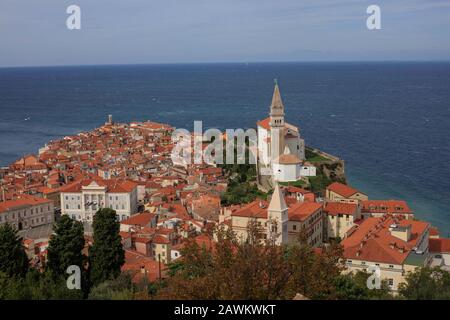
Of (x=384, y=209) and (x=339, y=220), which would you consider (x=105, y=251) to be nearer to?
(x=339, y=220)

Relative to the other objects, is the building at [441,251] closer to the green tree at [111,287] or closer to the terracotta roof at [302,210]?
the terracotta roof at [302,210]

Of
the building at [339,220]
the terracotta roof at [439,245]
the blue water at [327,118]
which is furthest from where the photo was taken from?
the blue water at [327,118]

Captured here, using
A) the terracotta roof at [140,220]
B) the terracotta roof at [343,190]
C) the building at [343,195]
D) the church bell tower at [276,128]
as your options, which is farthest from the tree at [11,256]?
the church bell tower at [276,128]

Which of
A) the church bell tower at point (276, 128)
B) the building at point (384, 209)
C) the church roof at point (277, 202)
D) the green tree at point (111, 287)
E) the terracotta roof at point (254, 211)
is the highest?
the church bell tower at point (276, 128)

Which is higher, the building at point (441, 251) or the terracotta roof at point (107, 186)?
the terracotta roof at point (107, 186)

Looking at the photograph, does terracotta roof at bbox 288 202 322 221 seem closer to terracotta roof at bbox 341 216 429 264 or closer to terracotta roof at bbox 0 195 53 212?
terracotta roof at bbox 341 216 429 264

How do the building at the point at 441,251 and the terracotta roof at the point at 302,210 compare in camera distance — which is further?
the terracotta roof at the point at 302,210

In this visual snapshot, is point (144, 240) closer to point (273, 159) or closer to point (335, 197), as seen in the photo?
point (335, 197)
